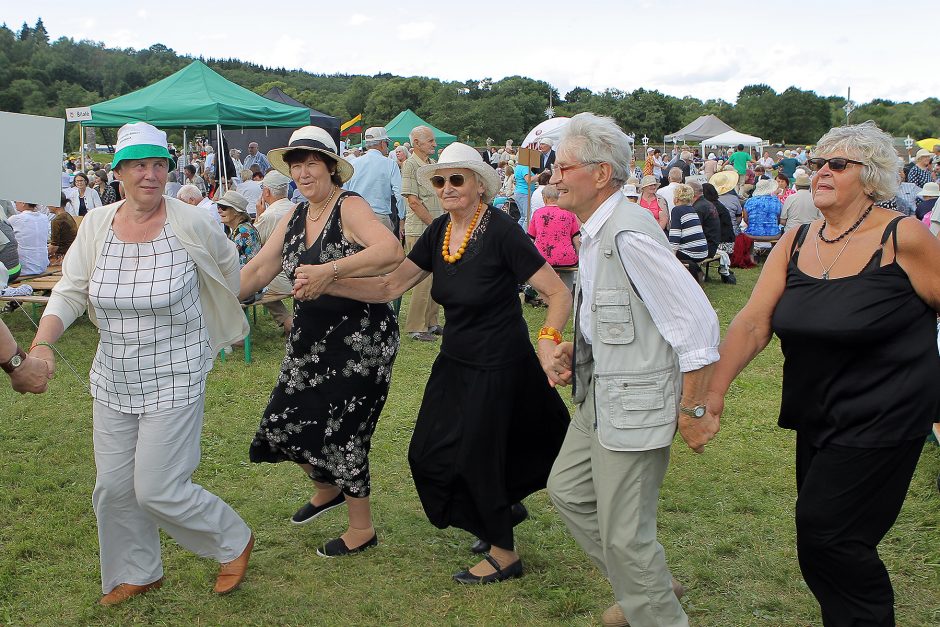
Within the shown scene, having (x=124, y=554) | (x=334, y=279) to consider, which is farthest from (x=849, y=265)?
(x=124, y=554)

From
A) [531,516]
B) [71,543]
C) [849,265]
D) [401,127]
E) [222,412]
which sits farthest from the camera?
[401,127]

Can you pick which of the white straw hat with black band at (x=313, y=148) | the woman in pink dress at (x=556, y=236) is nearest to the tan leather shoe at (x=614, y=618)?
the white straw hat with black band at (x=313, y=148)

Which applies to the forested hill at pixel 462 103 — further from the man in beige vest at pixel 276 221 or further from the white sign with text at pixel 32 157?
the white sign with text at pixel 32 157

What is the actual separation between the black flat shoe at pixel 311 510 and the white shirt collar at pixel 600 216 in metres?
2.30

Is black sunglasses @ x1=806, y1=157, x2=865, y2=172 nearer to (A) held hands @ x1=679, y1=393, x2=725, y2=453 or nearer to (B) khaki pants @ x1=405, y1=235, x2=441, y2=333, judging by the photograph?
(A) held hands @ x1=679, y1=393, x2=725, y2=453

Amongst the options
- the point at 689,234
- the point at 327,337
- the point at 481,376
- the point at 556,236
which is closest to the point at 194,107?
the point at 556,236

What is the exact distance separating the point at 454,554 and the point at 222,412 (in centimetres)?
305

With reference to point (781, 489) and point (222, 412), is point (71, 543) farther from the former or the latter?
point (781, 489)

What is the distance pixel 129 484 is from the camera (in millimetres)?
3387

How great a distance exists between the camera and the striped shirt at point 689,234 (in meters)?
11.1

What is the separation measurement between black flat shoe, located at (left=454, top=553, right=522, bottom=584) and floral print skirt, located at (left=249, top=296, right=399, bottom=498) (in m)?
0.65

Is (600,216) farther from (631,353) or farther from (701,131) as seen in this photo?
(701,131)

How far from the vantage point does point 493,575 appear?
149 inches

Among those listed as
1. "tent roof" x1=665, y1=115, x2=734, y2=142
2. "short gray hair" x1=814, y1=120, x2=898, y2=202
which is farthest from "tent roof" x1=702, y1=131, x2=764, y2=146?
"short gray hair" x1=814, y1=120, x2=898, y2=202
